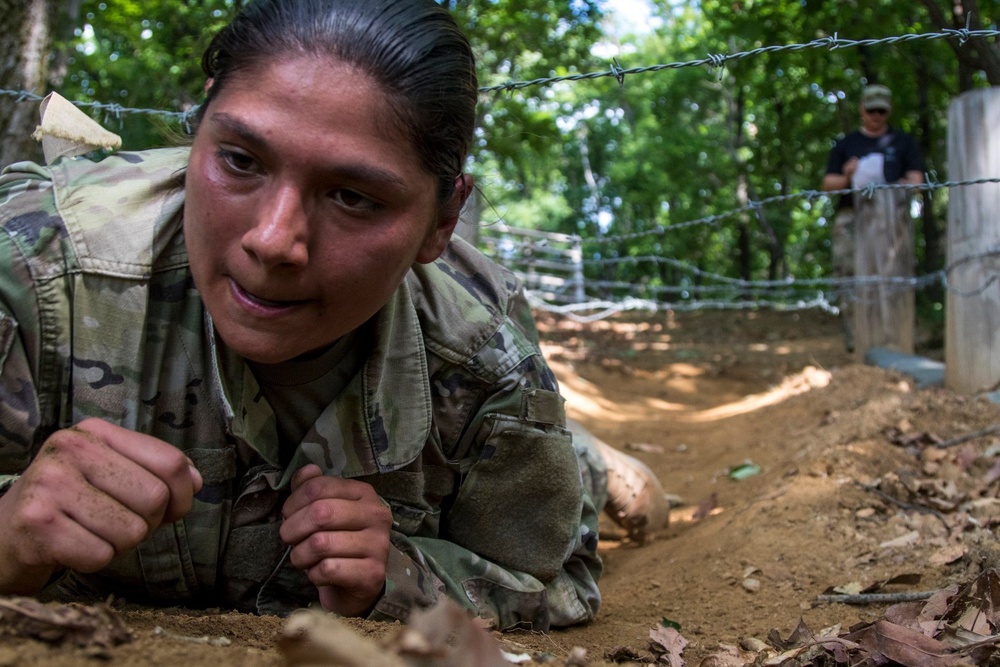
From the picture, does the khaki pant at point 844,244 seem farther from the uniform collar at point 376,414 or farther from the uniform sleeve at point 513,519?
the uniform collar at point 376,414

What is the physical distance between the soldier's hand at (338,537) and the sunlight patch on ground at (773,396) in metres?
4.08

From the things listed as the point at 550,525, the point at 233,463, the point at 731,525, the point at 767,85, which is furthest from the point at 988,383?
the point at 767,85

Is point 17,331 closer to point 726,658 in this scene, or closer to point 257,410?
point 257,410

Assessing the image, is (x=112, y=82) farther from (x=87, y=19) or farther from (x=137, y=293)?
(x=137, y=293)

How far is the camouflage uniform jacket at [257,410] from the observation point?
1.54 m

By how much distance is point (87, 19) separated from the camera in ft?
29.2

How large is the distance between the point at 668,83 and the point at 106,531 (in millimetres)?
15464

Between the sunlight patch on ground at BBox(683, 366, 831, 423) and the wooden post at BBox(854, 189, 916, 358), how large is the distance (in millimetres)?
474

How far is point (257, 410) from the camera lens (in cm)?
172

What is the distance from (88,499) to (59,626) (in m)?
0.31

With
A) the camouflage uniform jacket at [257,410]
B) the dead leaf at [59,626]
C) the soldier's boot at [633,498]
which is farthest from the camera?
the soldier's boot at [633,498]

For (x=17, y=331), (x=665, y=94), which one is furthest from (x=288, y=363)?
(x=665, y=94)

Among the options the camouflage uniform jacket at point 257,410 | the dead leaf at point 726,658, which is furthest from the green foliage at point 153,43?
the dead leaf at point 726,658

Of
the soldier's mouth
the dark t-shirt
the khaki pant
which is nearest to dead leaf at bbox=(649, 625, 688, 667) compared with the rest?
the soldier's mouth
